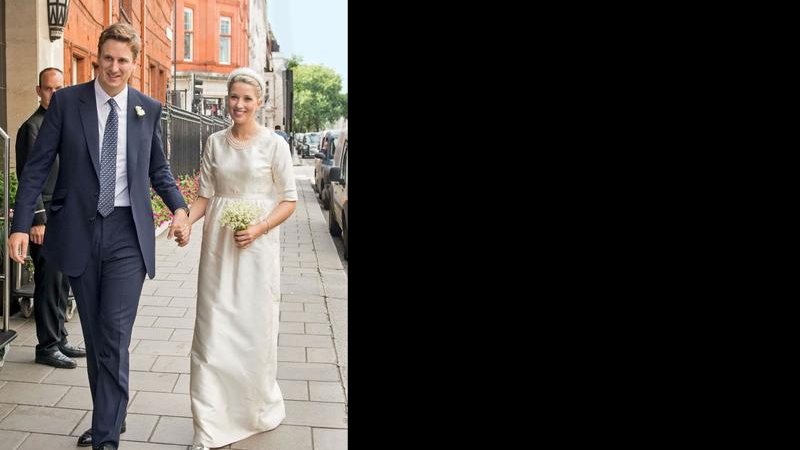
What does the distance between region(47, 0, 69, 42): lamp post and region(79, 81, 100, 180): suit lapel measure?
23.0 ft

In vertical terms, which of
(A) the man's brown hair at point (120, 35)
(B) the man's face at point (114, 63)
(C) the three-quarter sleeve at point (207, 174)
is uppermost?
(A) the man's brown hair at point (120, 35)

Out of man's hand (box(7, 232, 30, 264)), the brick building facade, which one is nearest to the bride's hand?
man's hand (box(7, 232, 30, 264))

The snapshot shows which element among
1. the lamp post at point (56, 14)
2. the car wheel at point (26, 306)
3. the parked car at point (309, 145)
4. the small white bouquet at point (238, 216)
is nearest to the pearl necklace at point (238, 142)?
the small white bouquet at point (238, 216)

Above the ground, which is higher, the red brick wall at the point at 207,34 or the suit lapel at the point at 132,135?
the red brick wall at the point at 207,34

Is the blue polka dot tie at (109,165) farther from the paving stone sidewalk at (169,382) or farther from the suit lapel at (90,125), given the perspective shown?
the paving stone sidewalk at (169,382)

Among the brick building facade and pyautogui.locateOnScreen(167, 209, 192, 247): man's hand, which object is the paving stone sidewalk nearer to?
pyautogui.locateOnScreen(167, 209, 192, 247): man's hand

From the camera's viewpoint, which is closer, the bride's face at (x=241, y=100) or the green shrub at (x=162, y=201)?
the bride's face at (x=241, y=100)

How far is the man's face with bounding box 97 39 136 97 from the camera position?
3803mm

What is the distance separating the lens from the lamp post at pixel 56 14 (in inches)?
396

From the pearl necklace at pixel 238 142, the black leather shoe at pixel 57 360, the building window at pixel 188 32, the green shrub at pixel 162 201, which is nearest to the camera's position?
the pearl necklace at pixel 238 142

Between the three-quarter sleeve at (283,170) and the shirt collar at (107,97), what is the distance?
2.48 ft

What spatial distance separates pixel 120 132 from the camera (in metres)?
3.94

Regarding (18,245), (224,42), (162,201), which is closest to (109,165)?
(18,245)

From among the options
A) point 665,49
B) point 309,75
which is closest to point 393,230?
point 665,49
